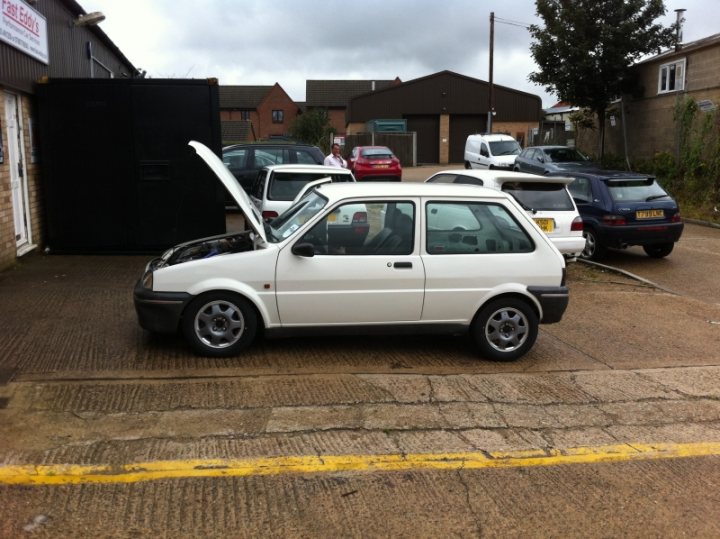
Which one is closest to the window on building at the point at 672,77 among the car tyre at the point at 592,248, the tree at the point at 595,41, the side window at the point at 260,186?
the tree at the point at 595,41

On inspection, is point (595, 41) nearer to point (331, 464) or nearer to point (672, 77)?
point (672, 77)

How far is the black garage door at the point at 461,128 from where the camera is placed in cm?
4716

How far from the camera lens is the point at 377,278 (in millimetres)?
5734

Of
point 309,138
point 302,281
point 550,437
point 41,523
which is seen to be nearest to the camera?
point 41,523

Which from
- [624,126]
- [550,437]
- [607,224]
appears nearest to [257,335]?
[550,437]

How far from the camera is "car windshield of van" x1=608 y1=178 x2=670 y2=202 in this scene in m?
11.3

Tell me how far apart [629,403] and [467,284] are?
160 cm

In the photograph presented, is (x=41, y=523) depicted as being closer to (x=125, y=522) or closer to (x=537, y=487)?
(x=125, y=522)

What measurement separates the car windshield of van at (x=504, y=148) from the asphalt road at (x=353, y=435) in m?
20.0

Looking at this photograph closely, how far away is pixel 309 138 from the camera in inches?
1967

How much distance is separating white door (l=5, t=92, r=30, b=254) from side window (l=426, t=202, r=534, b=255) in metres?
6.54

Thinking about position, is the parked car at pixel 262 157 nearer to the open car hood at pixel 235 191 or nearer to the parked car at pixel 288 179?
the parked car at pixel 288 179

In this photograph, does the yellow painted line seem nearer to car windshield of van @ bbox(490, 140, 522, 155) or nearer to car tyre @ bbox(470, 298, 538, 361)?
car tyre @ bbox(470, 298, 538, 361)

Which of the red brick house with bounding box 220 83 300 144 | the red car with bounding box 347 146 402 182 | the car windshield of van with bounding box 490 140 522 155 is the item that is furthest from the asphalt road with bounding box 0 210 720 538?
the red brick house with bounding box 220 83 300 144
